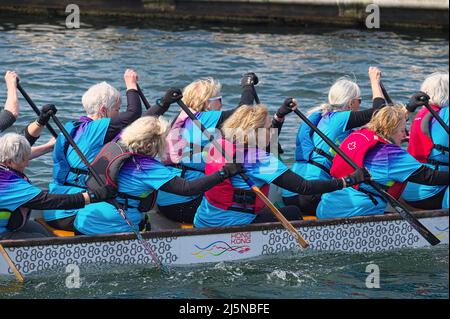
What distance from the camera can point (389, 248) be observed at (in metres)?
10.2

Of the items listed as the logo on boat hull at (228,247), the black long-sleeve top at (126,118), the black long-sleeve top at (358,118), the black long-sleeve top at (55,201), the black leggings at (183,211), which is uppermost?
the black long-sleeve top at (126,118)

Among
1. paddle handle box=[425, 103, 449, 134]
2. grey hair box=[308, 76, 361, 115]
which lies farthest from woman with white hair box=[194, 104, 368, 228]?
paddle handle box=[425, 103, 449, 134]

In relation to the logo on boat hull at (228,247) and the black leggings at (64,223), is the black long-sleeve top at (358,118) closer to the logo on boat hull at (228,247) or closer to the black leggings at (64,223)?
the logo on boat hull at (228,247)

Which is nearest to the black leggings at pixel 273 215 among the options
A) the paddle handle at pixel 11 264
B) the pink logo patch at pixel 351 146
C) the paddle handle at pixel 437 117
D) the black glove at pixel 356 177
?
the black glove at pixel 356 177

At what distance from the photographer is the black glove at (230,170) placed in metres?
9.15

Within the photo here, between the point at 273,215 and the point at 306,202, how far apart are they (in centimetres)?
60

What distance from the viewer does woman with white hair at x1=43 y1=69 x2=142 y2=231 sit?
958cm

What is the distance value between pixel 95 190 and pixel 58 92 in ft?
24.1

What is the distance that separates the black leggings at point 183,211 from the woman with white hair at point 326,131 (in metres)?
1.10

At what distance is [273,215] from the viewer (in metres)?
9.98

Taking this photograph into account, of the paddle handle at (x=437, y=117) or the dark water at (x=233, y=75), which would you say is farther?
the paddle handle at (x=437, y=117)

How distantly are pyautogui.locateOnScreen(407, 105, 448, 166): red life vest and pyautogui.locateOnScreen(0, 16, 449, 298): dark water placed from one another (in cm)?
100
